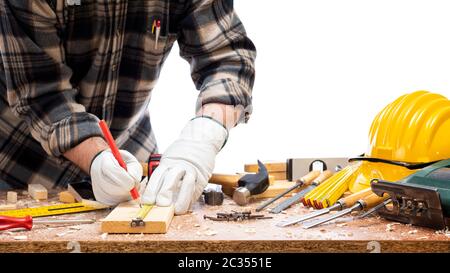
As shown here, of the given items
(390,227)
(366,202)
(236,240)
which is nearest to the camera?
(236,240)

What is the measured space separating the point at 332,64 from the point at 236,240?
1.81m

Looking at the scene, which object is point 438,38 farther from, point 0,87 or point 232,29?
point 0,87

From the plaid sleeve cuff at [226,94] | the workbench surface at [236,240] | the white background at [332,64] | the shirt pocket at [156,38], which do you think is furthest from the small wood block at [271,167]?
the white background at [332,64]

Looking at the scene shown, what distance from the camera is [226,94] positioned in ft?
5.54

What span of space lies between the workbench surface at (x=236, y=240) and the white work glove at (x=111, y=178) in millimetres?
164

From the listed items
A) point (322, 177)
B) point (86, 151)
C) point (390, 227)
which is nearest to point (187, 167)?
point (86, 151)

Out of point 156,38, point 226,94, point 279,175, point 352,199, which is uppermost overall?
point 156,38

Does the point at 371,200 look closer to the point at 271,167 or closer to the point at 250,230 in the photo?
the point at 250,230

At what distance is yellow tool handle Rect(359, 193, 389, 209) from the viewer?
52.4 inches

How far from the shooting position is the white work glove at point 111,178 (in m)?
1.36

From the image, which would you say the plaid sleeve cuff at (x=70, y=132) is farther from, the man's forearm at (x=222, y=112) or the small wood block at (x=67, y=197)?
the man's forearm at (x=222, y=112)

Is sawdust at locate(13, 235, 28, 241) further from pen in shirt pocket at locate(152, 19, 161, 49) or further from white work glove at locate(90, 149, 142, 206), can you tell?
pen in shirt pocket at locate(152, 19, 161, 49)

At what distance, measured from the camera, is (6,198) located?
1598mm
